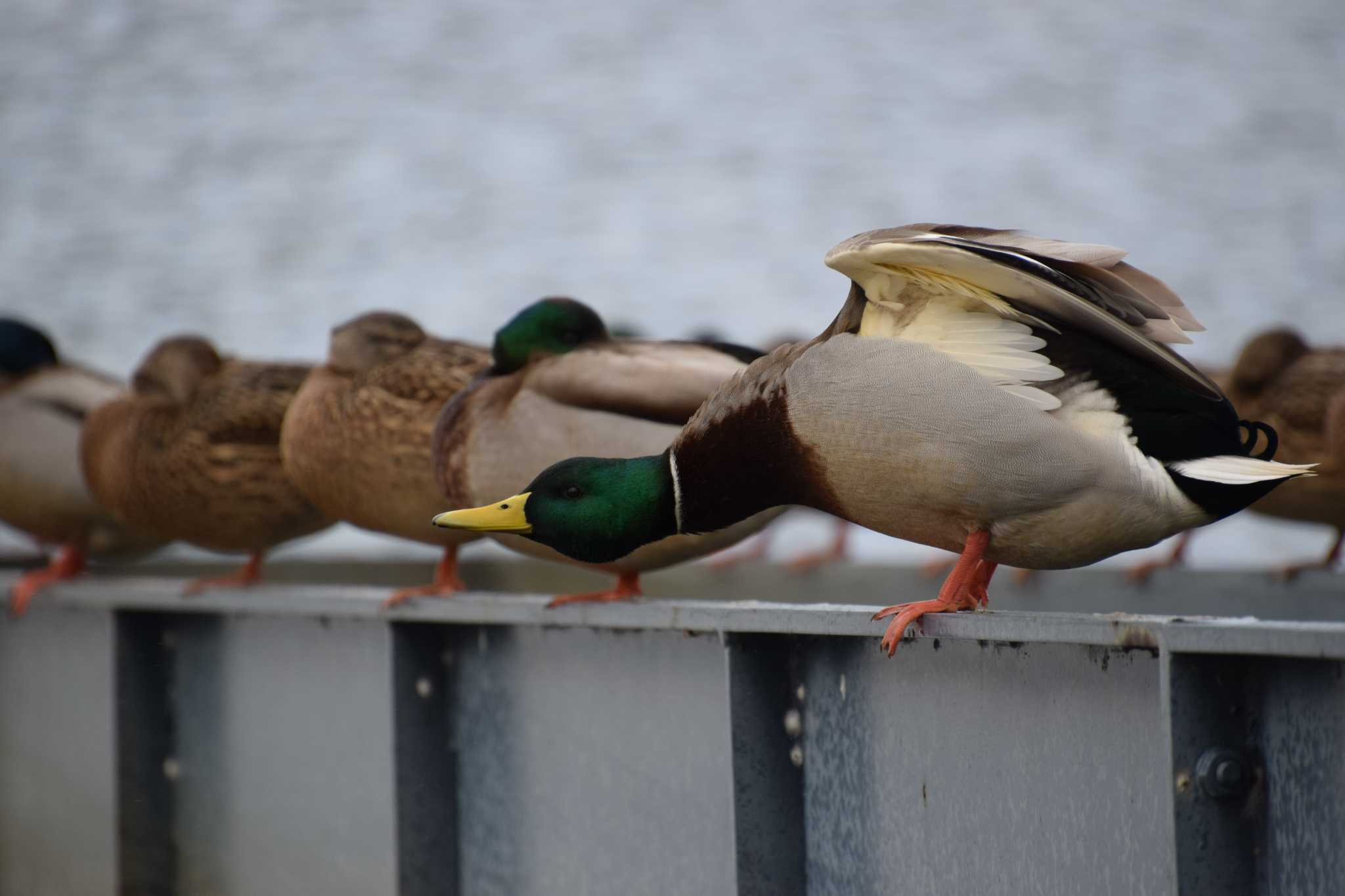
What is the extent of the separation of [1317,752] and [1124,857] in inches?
11.4

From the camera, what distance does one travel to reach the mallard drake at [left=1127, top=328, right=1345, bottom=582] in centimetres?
430

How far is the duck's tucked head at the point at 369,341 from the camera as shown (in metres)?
3.80

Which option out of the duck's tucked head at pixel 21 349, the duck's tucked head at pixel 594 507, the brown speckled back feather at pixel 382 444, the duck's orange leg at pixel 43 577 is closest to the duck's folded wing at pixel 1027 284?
the duck's tucked head at pixel 594 507

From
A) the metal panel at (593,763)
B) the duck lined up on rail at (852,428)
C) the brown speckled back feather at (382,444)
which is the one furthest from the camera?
the brown speckled back feather at (382,444)

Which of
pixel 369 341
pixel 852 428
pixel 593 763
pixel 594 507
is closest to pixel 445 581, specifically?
pixel 369 341

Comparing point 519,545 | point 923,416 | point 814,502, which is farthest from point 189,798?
point 923,416

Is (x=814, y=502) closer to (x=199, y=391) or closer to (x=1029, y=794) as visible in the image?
(x=1029, y=794)

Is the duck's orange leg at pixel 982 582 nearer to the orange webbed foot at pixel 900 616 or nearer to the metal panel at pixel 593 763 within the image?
the orange webbed foot at pixel 900 616

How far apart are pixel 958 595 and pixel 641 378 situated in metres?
0.92

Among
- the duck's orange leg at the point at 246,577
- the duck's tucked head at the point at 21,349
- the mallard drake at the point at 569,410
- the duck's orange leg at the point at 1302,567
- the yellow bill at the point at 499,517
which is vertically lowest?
the duck's orange leg at the point at 1302,567

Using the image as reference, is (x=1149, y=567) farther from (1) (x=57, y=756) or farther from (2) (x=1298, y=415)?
(1) (x=57, y=756)

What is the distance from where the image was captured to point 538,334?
334 centimetres

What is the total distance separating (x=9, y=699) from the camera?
4195 millimetres

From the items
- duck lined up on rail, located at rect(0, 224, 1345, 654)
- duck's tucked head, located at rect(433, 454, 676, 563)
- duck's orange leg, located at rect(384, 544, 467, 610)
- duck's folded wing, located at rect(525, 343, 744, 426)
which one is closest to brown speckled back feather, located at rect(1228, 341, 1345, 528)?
duck lined up on rail, located at rect(0, 224, 1345, 654)
